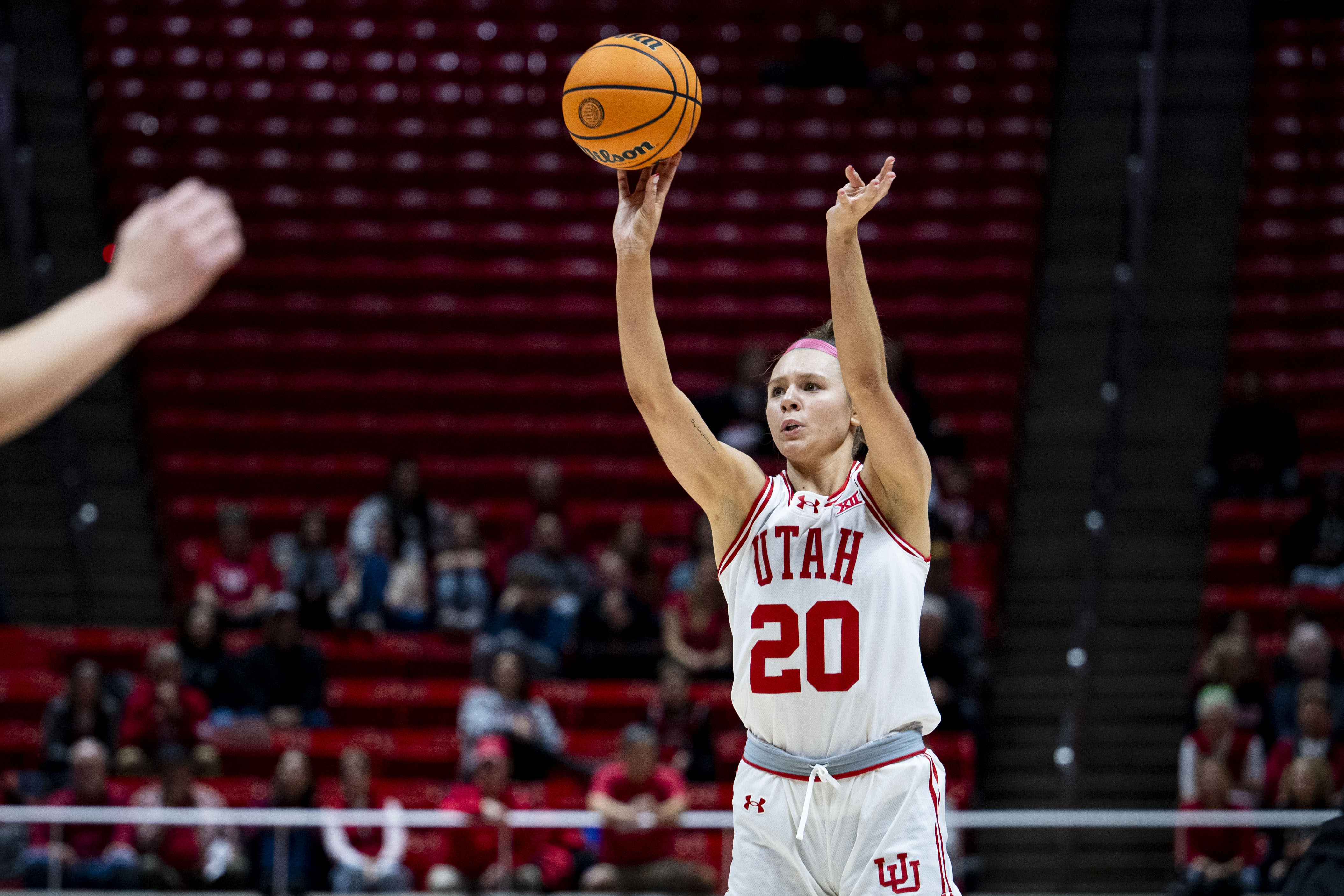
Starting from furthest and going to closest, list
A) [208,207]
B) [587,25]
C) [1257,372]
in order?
[587,25]
[1257,372]
[208,207]

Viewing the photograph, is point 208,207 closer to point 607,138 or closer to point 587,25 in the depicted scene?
point 607,138

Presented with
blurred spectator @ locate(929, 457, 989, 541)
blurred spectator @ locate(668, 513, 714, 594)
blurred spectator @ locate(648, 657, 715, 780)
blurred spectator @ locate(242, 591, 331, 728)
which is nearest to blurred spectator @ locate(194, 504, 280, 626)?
blurred spectator @ locate(242, 591, 331, 728)

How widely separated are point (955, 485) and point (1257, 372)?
341 centimetres

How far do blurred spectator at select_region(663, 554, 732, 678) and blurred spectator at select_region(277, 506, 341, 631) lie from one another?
2485mm

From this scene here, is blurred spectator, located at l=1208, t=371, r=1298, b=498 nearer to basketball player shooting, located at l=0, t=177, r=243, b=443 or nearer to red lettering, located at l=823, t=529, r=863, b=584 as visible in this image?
red lettering, located at l=823, t=529, r=863, b=584

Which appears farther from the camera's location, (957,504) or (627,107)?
(957,504)

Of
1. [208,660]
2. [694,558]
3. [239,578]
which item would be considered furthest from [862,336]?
[239,578]

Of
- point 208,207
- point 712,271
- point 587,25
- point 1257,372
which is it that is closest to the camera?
point 208,207

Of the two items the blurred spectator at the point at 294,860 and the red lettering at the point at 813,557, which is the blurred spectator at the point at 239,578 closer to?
the blurred spectator at the point at 294,860

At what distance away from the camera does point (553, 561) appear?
11.2 metres

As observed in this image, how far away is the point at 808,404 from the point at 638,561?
22.8 ft

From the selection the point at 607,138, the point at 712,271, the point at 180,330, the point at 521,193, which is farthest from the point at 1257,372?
the point at 607,138

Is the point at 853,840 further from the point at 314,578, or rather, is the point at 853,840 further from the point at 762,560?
the point at 314,578

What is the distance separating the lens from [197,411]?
44.5 ft
